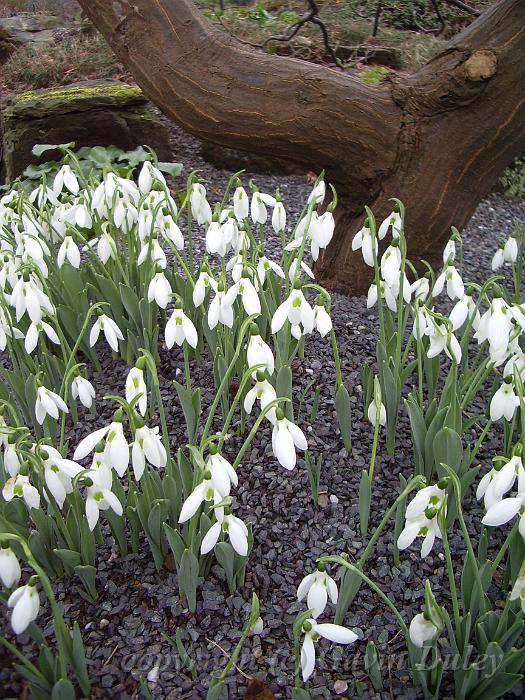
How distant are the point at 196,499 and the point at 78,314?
1.11 meters

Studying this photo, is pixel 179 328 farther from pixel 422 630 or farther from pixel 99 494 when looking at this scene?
pixel 422 630

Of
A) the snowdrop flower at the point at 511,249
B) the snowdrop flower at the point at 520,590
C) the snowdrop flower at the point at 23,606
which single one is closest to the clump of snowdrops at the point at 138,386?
the snowdrop flower at the point at 23,606

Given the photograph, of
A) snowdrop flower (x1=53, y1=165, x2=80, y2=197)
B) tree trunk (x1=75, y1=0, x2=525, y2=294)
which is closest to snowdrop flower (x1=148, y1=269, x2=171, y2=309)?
snowdrop flower (x1=53, y1=165, x2=80, y2=197)

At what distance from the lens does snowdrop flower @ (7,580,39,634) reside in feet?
3.70

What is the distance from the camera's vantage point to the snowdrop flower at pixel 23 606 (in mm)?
1127

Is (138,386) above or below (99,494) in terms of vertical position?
above

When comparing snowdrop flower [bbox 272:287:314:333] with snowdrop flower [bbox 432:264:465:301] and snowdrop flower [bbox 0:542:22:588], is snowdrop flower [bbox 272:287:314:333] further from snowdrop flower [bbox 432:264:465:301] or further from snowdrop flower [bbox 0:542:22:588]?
snowdrop flower [bbox 0:542:22:588]

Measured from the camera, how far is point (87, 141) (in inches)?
170

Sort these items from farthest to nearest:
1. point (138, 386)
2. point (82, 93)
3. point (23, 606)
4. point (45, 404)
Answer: point (82, 93) < point (45, 404) < point (138, 386) < point (23, 606)

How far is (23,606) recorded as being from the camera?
113cm

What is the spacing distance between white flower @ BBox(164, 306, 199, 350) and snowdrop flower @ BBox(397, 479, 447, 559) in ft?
2.17

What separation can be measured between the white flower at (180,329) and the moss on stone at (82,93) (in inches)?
123

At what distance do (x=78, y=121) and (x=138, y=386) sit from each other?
3350 millimetres

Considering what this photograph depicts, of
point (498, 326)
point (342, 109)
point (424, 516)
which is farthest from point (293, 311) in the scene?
point (342, 109)
